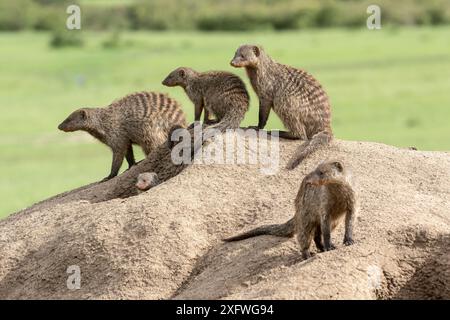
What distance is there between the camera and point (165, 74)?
133 feet

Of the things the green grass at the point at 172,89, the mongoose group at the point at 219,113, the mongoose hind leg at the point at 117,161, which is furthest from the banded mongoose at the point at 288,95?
the green grass at the point at 172,89

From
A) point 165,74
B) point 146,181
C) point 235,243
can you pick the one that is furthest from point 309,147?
point 165,74

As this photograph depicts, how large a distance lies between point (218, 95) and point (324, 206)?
3.01 metres

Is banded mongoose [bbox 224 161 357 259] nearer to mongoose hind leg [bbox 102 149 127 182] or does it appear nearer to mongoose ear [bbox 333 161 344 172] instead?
mongoose ear [bbox 333 161 344 172]

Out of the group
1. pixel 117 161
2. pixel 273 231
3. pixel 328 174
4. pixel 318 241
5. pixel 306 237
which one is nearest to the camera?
pixel 328 174

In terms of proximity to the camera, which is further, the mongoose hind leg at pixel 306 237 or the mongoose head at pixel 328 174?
the mongoose hind leg at pixel 306 237

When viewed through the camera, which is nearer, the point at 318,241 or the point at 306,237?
the point at 306,237

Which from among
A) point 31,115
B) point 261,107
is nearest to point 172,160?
point 261,107

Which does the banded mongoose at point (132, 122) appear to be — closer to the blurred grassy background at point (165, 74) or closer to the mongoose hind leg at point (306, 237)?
the mongoose hind leg at point (306, 237)

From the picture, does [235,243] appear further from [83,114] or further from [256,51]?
[83,114]

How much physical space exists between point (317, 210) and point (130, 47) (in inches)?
1665

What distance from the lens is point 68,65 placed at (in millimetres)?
45094

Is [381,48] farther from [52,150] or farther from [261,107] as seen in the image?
[261,107]

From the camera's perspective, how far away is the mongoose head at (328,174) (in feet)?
23.5
